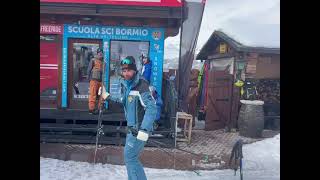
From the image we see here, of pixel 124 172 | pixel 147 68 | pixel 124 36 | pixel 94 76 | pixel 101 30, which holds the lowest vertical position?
pixel 124 172

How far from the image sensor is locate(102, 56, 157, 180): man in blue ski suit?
443 cm

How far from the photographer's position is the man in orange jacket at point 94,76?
8.36m

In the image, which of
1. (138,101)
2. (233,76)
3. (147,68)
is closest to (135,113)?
(138,101)

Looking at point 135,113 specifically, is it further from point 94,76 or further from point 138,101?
point 94,76

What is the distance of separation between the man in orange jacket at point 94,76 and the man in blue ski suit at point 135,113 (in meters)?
3.85

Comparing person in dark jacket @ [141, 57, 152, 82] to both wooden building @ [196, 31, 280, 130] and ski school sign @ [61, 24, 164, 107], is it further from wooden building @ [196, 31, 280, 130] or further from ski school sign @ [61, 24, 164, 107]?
wooden building @ [196, 31, 280, 130]

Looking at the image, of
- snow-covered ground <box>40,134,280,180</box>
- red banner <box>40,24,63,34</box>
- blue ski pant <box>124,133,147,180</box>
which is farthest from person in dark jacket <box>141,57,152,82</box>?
blue ski pant <box>124,133,147,180</box>

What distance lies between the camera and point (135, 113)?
458 cm

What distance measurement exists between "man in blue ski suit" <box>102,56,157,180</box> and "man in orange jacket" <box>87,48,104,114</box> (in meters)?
3.85

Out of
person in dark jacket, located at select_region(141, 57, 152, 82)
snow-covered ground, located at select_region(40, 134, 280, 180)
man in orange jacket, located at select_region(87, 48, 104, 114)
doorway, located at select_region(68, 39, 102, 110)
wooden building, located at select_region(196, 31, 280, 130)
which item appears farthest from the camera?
wooden building, located at select_region(196, 31, 280, 130)

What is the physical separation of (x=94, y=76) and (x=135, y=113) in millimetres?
4064
